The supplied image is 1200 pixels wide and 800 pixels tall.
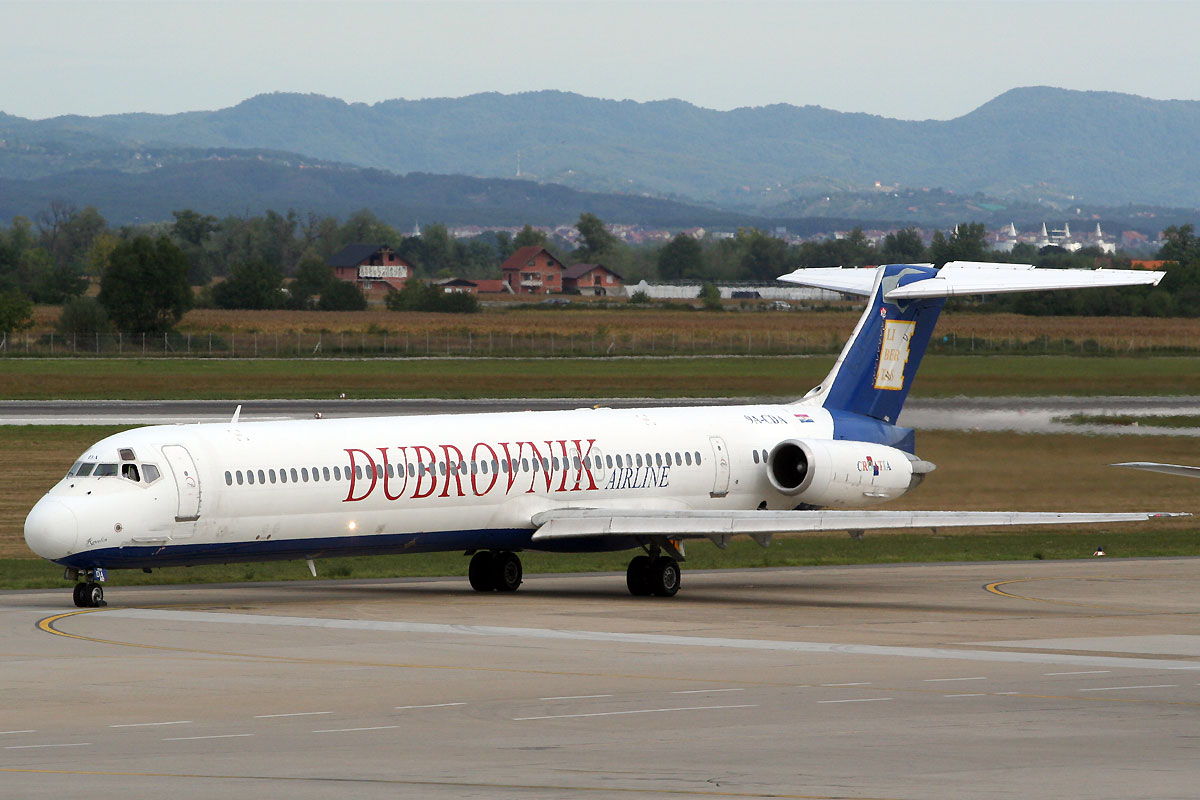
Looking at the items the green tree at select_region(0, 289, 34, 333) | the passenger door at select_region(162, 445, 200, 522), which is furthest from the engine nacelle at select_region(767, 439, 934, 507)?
the green tree at select_region(0, 289, 34, 333)

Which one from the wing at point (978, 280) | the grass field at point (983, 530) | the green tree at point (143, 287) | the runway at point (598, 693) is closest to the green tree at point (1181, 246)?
the green tree at point (143, 287)

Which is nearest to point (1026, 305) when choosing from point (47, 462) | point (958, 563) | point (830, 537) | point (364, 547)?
point (830, 537)

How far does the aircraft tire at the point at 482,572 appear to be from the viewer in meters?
35.1

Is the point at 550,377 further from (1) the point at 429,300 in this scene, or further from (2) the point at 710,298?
(2) the point at 710,298

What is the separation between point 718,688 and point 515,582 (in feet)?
43.5

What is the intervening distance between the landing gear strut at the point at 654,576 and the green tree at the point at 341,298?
134189 millimetres

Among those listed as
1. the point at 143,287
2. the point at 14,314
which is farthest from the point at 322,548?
the point at 14,314

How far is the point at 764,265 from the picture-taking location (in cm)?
19162

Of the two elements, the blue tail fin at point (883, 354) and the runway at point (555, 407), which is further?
the runway at point (555, 407)

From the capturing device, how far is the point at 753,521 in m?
32.9

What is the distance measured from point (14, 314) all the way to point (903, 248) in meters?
66.7

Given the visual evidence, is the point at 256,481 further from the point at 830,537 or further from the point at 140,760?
the point at 830,537

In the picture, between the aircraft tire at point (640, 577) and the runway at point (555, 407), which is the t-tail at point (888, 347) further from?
the aircraft tire at point (640, 577)

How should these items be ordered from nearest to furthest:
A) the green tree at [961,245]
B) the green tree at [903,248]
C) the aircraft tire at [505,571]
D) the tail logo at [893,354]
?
the aircraft tire at [505,571], the tail logo at [893,354], the green tree at [961,245], the green tree at [903,248]
